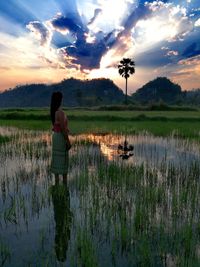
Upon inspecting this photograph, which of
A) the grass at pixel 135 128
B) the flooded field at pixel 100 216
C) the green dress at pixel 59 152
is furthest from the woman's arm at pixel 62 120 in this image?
the grass at pixel 135 128

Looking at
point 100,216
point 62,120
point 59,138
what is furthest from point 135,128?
point 100,216

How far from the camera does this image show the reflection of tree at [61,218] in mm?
5152

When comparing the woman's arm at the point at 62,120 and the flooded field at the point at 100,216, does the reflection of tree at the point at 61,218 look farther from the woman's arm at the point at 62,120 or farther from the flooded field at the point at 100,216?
the woman's arm at the point at 62,120

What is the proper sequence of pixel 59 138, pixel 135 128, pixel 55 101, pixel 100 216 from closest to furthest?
1. pixel 100 216
2. pixel 55 101
3. pixel 59 138
4. pixel 135 128

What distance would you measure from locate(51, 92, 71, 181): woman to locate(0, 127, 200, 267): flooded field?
0.45 metres

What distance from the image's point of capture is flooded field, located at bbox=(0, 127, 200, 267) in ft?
16.0

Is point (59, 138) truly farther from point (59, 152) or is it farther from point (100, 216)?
point (100, 216)

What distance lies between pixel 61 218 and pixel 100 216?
74 centimetres

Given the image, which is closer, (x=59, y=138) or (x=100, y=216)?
(x=100, y=216)

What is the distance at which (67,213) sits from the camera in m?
6.70

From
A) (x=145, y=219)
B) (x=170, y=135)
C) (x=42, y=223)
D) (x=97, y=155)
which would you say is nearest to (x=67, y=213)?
(x=42, y=223)

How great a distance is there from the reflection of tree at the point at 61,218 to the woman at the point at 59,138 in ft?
1.50

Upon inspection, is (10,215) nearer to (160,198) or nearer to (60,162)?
(60,162)

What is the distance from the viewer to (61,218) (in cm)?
650
